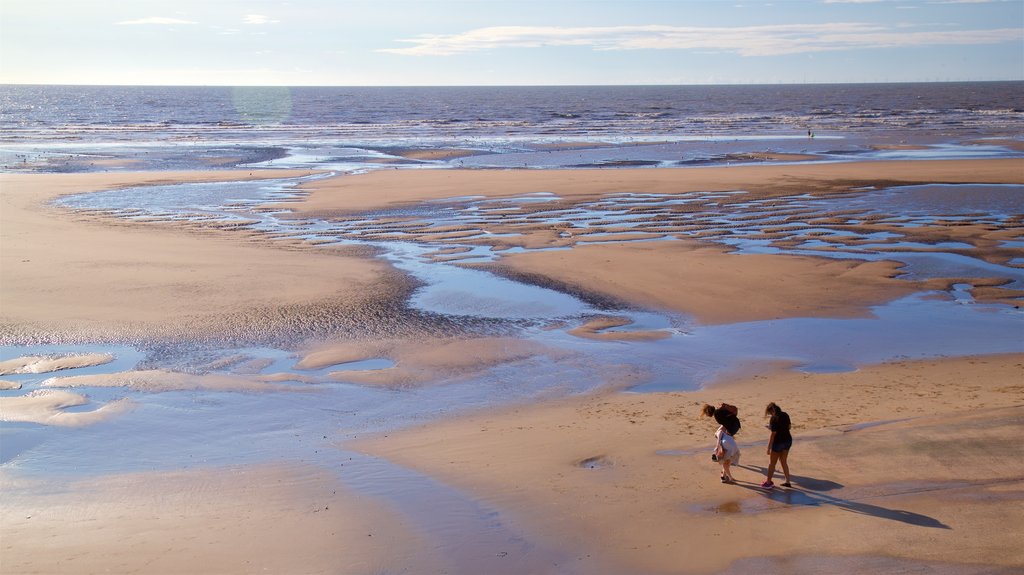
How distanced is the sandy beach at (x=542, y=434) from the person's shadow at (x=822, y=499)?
0.03 metres

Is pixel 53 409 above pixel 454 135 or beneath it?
beneath

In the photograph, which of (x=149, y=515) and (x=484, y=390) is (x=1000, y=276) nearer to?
(x=484, y=390)

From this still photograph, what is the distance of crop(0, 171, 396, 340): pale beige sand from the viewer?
14.1 m

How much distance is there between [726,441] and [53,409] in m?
7.58

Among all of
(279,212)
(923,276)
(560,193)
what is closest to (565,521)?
(923,276)

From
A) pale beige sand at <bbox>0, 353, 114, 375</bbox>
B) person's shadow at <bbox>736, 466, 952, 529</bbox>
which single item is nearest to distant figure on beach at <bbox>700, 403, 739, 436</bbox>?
person's shadow at <bbox>736, 466, 952, 529</bbox>

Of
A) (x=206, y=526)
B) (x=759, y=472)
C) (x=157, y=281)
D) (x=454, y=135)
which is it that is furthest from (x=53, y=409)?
(x=454, y=135)

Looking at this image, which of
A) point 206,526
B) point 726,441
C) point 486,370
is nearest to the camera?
point 206,526

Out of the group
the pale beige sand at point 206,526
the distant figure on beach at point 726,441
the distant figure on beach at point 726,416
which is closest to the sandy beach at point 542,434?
the pale beige sand at point 206,526

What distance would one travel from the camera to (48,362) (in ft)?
39.8

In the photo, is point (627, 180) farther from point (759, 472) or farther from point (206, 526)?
point (206, 526)

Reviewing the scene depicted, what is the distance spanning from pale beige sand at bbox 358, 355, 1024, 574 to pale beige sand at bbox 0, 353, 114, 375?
507cm

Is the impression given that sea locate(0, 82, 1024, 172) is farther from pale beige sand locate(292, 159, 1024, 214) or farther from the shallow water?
the shallow water

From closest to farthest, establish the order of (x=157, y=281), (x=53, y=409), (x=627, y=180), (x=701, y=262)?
(x=53, y=409), (x=157, y=281), (x=701, y=262), (x=627, y=180)
